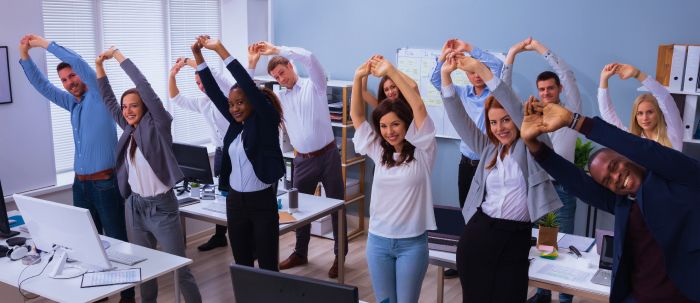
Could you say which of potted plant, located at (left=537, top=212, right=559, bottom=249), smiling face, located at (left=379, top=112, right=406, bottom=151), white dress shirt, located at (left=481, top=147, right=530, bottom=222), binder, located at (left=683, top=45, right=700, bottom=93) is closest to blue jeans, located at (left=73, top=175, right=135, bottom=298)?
smiling face, located at (left=379, top=112, right=406, bottom=151)

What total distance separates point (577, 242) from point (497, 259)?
97cm

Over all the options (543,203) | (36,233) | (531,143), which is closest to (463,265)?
(543,203)

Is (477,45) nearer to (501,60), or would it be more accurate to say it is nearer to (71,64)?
(501,60)

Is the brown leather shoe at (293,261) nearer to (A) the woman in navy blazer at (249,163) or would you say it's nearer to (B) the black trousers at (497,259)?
(A) the woman in navy blazer at (249,163)

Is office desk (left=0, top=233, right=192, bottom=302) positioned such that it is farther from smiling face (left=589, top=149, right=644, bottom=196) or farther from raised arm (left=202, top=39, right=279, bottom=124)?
smiling face (left=589, top=149, right=644, bottom=196)

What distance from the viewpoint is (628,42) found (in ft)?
16.9

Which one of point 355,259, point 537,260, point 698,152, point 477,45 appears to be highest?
point 477,45

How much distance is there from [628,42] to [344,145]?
2.64 meters

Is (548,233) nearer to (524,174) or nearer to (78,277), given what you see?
(524,174)

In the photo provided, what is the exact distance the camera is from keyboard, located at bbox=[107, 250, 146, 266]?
3506 millimetres

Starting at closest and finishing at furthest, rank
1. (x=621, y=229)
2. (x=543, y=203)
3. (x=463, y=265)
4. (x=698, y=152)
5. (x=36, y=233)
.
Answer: (x=621, y=229), (x=543, y=203), (x=463, y=265), (x=36, y=233), (x=698, y=152)

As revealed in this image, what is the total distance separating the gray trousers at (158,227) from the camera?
3.89m

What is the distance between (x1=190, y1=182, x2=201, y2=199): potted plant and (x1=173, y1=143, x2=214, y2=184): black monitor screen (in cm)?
4

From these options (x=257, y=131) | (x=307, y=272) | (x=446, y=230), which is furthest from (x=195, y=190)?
(x=446, y=230)
